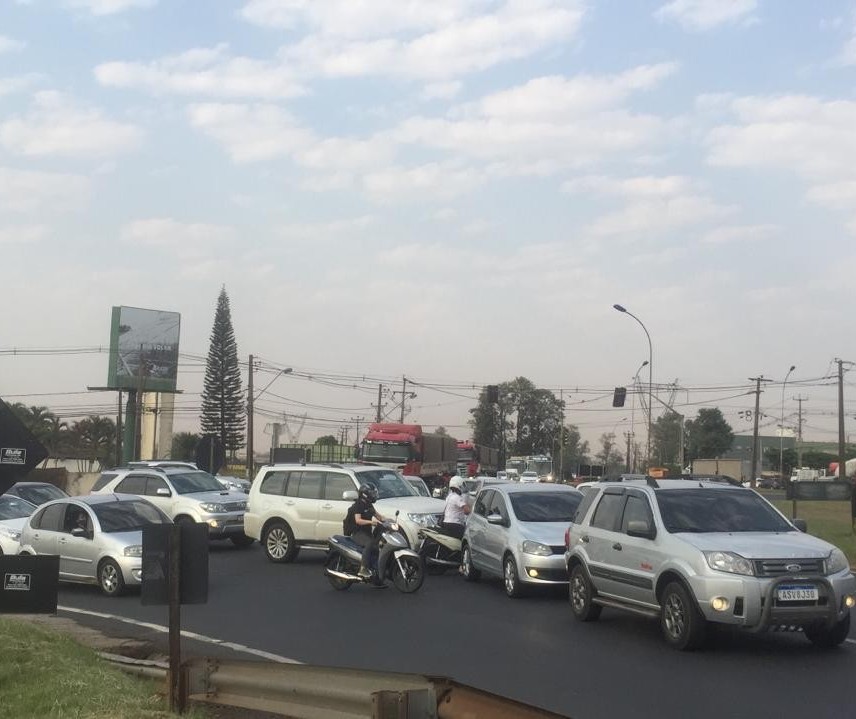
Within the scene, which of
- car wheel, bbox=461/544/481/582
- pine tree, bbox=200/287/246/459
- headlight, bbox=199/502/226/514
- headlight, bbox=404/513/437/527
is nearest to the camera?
car wheel, bbox=461/544/481/582

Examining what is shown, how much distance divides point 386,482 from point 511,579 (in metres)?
6.91

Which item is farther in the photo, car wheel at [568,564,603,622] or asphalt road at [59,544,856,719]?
car wheel at [568,564,603,622]

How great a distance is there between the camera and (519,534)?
16234 millimetres

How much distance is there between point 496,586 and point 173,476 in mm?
11078

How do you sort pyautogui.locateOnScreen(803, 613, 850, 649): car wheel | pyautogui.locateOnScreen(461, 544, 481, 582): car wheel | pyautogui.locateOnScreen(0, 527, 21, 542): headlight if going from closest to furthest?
pyautogui.locateOnScreen(803, 613, 850, 649): car wheel → pyautogui.locateOnScreen(461, 544, 481, 582): car wheel → pyautogui.locateOnScreen(0, 527, 21, 542): headlight

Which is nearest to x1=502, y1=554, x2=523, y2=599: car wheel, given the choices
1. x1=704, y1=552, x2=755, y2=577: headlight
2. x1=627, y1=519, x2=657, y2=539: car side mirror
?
x1=627, y1=519, x2=657, y2=539: car side mirror

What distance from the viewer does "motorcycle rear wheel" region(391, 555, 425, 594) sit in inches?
658

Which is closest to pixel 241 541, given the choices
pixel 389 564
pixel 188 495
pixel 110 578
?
pixel 188 495

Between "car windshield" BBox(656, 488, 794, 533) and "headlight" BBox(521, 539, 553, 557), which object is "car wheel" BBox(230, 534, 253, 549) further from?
"car windshield" BBox(656, 488, 794, 533)

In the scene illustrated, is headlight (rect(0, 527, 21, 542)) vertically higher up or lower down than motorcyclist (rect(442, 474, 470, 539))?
lower down

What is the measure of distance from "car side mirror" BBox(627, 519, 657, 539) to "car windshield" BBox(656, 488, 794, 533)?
16cm

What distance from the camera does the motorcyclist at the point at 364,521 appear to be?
1689cm

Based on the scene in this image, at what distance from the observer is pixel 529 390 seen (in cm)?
15038

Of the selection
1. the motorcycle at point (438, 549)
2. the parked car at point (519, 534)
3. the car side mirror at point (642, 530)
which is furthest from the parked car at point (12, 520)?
the car side mirror at point (642, 530)
